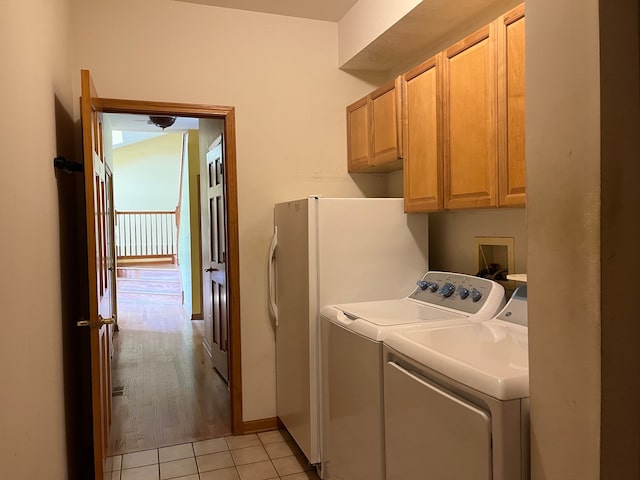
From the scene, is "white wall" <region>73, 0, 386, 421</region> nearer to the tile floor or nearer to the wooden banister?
the tile floor

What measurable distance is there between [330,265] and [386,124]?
87 cm

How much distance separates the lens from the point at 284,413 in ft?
9.90

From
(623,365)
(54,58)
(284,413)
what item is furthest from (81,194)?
(623,365)

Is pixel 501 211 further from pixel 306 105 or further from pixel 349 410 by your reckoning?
pixel 306 105

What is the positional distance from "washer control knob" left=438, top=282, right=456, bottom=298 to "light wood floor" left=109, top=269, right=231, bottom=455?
1.71 m

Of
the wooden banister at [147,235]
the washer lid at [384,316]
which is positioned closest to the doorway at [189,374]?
the washer lid at [384,316]

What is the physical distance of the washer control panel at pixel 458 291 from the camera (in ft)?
7.00

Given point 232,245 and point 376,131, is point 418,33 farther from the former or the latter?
point 232,245

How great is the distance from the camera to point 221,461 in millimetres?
2766

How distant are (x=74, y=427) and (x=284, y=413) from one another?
1.19 metres

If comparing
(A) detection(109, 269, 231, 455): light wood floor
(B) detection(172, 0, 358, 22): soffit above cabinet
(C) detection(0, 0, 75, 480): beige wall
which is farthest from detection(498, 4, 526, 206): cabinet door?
(A) detection(109, 269, 231, 455): light wood floor

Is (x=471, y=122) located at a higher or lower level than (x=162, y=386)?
higher

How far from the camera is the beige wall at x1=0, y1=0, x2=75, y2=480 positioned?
1.25 meters

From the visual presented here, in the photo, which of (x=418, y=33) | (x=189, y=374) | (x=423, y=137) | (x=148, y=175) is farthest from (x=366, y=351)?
(x=148, y=175)
